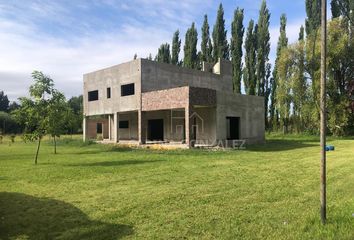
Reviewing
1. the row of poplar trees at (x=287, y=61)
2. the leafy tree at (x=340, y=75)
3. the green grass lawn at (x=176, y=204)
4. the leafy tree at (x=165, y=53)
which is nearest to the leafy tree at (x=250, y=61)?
the row of poplar trees at (x=287, y=61)

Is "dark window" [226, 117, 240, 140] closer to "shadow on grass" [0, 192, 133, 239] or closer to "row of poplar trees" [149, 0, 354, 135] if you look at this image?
"row of poplar trees" [149, 0, 354, 135]

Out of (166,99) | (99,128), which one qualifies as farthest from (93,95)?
(99,128)

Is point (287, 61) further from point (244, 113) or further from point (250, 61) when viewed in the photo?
point (244, 113)

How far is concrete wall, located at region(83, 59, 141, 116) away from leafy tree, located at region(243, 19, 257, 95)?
67.3 ft

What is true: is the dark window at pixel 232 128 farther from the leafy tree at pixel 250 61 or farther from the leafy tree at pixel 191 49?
the leafy tree at pixel 191 49

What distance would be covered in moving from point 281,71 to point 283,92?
235cm

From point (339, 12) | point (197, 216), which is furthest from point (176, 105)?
point (339, 12)

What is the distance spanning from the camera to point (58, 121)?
59.4ft

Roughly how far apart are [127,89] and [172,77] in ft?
13.1

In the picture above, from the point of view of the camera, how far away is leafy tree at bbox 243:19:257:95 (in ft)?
148

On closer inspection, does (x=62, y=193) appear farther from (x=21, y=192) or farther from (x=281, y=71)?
(x=281, y=71)

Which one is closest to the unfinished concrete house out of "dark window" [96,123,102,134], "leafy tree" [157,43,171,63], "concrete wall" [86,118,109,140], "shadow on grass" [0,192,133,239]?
"concrete wall" [86,118,109,140]

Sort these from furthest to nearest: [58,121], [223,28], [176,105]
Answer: [223,28] → [176,105] → [58,121]

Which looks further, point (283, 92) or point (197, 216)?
point (283, 92)
